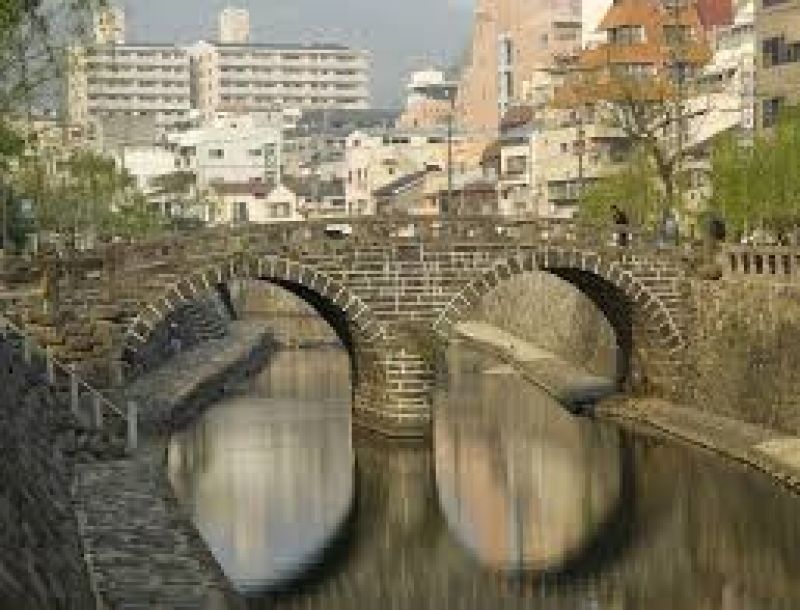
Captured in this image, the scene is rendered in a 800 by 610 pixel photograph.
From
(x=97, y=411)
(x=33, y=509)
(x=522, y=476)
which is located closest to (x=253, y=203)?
(x=522, y=476)

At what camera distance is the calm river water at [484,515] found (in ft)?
110

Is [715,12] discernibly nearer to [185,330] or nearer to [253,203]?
[185,330]

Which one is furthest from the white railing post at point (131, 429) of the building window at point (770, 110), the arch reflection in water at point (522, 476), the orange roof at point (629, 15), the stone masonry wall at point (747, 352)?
the orange roof at point (629, 15)

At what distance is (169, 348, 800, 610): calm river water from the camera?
110 feet

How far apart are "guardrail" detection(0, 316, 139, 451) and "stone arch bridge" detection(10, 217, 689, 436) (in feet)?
15.4

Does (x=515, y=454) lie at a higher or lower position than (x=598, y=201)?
lower

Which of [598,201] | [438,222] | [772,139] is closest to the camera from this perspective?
[438,222]

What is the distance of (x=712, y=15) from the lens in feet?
401

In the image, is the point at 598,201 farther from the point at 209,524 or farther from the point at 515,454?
the point at 209,524

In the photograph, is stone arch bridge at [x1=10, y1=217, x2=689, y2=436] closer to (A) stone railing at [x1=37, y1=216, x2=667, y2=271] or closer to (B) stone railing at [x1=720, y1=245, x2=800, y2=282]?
(A) stone railing at [x1=37, y1=216, x2=667, y2=271]

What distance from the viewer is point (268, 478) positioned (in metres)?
47.0

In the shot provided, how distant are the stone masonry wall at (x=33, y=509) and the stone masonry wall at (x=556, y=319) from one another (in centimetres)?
3585

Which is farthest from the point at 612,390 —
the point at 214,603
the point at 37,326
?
the point at 214,603

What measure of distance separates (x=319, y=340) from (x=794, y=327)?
55.3 m
